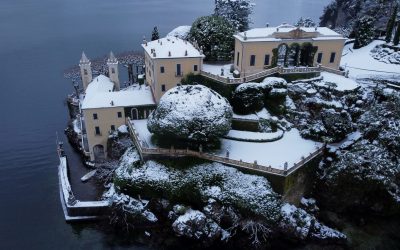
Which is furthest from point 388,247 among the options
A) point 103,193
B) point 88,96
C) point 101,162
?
point 88,96

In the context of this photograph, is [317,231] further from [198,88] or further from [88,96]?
[88,96]

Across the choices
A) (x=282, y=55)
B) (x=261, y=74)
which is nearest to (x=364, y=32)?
(x=282, y=55)

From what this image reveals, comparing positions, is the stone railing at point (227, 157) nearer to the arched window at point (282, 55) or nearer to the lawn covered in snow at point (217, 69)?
the lawn covered in snow at point (217, 69)

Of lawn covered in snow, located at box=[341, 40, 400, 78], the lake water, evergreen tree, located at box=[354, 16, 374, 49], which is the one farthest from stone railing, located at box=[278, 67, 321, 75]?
the lake water

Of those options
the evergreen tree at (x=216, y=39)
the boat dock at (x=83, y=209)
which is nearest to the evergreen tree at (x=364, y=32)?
the evergreen tree at (x=216, y=39)

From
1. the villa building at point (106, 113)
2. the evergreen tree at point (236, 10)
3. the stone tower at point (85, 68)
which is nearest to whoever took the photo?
the villa building at point (106, 113)

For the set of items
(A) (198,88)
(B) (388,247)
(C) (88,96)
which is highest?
(A) (198,88)
